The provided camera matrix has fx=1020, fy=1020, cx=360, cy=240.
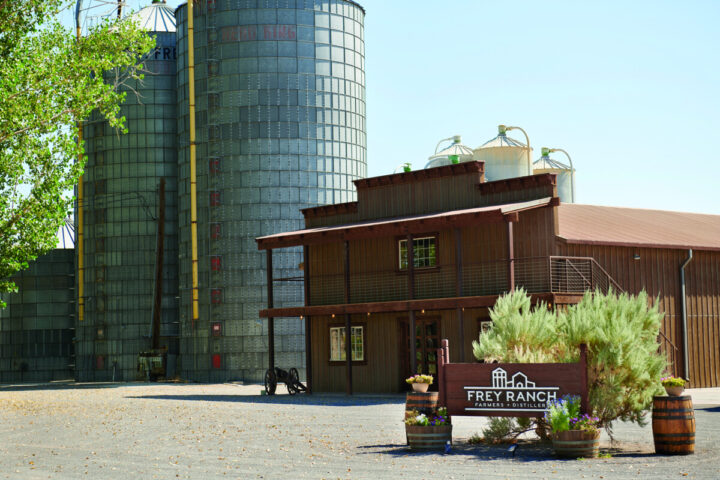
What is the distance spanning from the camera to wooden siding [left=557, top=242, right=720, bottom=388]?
32938 millimetres

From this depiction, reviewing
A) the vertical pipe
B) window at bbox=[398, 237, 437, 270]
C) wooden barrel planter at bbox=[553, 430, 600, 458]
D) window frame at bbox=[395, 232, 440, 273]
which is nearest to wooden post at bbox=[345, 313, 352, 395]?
window frame at bbox=[395, 232, 440, 273]

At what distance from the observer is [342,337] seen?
36281 mm

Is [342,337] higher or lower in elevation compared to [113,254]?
lower

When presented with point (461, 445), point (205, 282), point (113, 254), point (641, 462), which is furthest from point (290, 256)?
point (641, 462)

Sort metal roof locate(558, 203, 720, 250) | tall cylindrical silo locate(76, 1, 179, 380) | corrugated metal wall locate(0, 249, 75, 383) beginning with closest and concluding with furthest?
metal roof locate(558, 203, 720, 250) < tall cylindrical silo locate(76, 1, 179, 380) < corrugated metal wall locate(0, 249, 75, 383)

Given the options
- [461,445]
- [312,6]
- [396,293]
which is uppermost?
[312,6]

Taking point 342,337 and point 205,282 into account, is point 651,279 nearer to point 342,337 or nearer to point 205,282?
point 342,337

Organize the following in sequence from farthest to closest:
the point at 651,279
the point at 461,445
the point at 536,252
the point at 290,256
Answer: the point at 290,256
the point at 651,279
the point at 536,252
the point at 461,445

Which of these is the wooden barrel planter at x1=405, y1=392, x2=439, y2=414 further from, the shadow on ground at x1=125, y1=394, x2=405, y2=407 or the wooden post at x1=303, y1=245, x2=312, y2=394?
the wooden post at x1=303, y1=245, x2=312, y2=394

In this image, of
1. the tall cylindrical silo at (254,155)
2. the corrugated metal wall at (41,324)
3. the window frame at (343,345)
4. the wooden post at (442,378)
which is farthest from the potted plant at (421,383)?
the corrugated metal wall at (41,324)

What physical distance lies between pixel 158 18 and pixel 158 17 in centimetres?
9

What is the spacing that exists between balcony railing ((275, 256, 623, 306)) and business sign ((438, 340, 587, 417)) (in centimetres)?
1226

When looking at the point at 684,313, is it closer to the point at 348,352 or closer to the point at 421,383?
the point at 348,352

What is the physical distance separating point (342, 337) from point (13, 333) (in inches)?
1114
